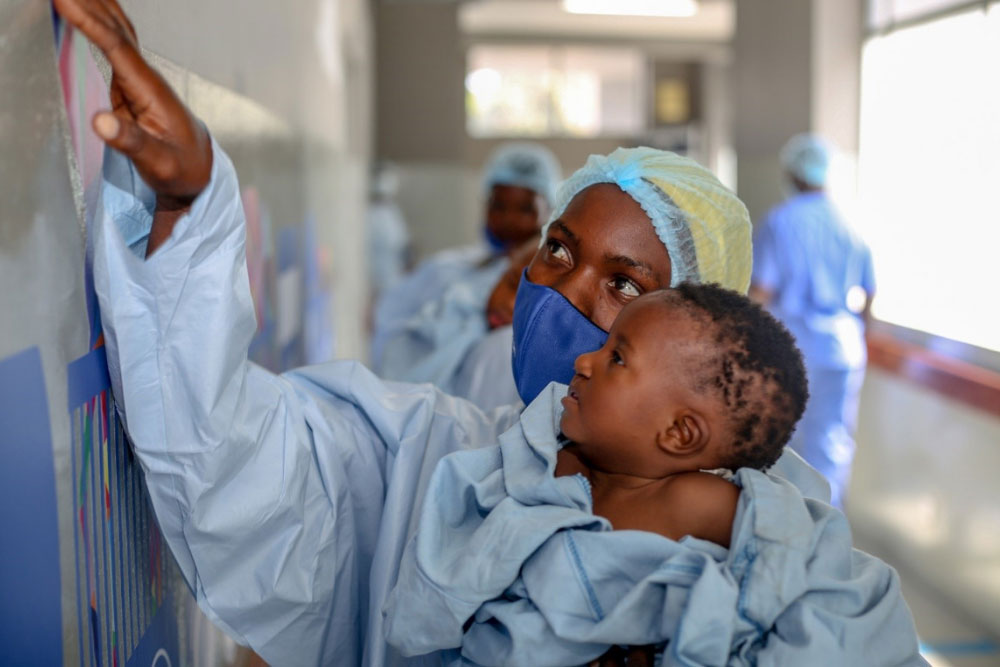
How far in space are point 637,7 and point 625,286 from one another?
28.1ft

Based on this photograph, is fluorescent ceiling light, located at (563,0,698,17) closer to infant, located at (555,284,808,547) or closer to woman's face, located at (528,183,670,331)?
woman's face, located at (528,183,670,331)

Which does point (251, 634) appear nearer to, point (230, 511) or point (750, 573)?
point (230, 511)

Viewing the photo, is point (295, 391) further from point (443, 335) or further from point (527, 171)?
point (527, 171)

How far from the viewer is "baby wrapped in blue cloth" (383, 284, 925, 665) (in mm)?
1011

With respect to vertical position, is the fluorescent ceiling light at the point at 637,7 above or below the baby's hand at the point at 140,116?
above

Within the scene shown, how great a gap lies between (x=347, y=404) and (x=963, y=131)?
3.58m

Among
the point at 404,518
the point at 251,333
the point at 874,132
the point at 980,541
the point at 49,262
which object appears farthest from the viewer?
the point at 874,132

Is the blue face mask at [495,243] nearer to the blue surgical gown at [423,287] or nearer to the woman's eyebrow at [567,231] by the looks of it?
the blue surgical gown at [423,287]

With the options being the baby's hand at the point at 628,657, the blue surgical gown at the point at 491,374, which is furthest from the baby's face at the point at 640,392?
the blue surgical gown at the point at 491,374

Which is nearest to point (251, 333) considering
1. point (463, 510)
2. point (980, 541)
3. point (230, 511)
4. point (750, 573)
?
point (230, 511)

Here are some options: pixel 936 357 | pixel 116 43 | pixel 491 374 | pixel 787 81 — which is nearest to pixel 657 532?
pixel 116 43

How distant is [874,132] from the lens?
5.35 metres

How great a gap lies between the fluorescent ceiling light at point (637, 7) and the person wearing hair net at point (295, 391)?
26.1 feet

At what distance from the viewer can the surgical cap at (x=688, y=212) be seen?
1.46 m
